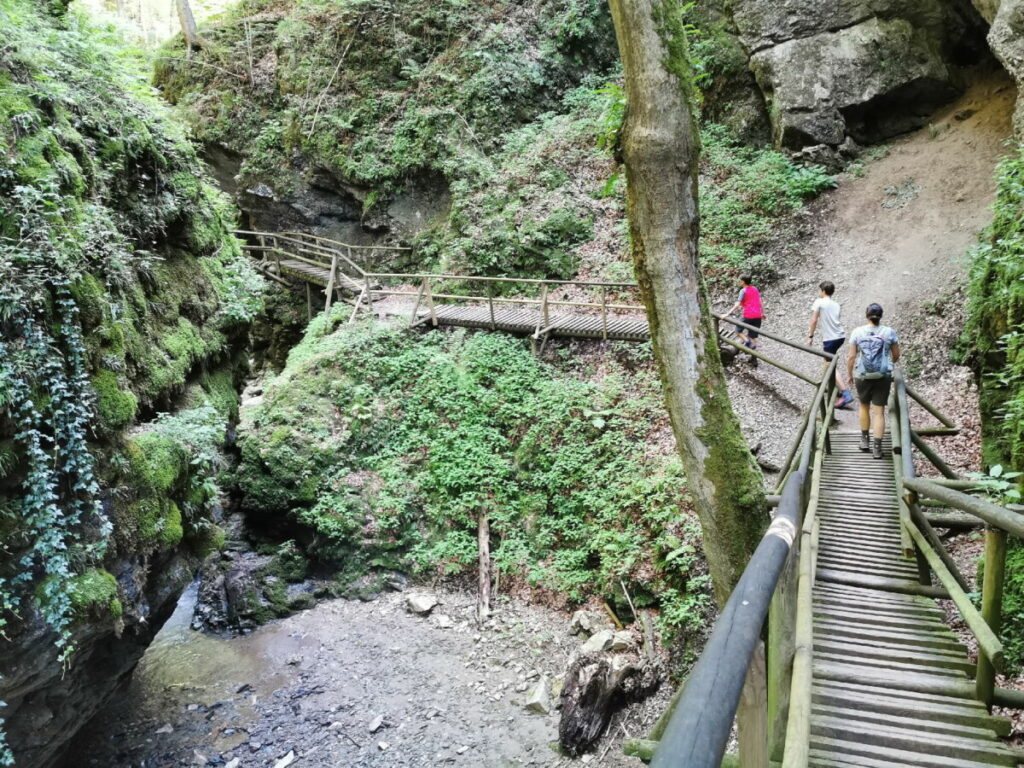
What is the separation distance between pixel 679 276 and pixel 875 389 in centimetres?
366

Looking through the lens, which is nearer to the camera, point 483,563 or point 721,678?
point 721,678

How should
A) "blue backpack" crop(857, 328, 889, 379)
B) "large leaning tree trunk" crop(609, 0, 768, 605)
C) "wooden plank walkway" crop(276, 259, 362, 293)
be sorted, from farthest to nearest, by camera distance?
1. "wooden plank walkway" crop(276, 259, 362, 293)
2. "blue backpack" crop(857, 328, 889, 379)
3. "large leaning tree trunk" crop(609, 0, 768, 605)

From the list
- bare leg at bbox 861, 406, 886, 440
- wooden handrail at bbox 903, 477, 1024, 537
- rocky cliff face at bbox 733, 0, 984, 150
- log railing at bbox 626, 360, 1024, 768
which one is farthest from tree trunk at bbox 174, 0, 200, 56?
wooden handrail at bbox 903, 477, 1024, 537

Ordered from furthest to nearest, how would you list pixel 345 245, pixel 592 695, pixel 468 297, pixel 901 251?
pixel 345 245, pixel 468 297, pixel 901 251, pixel 592 695

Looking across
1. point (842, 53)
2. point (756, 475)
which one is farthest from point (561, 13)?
point (756, 475)

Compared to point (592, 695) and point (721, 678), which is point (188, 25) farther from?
point (721, 678)

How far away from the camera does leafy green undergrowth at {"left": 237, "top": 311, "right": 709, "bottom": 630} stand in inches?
365

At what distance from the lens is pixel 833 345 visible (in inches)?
369

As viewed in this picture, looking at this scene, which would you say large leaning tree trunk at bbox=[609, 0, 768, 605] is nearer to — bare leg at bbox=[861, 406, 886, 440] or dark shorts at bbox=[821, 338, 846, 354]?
bare leg at bbox=[861, 406, 886, 440]

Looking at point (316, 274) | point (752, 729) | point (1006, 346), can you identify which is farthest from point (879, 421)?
point (316, 274)

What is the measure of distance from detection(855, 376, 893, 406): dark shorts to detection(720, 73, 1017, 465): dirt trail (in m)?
1.72

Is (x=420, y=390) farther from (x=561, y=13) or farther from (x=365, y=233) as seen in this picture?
(x=561, y=13)

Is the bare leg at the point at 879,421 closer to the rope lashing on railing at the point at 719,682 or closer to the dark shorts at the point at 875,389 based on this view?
the dark shorts at the point at 875,389

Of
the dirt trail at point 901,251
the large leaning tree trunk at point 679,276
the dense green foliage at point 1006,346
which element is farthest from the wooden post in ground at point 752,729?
the dirt trail at point 901,251
